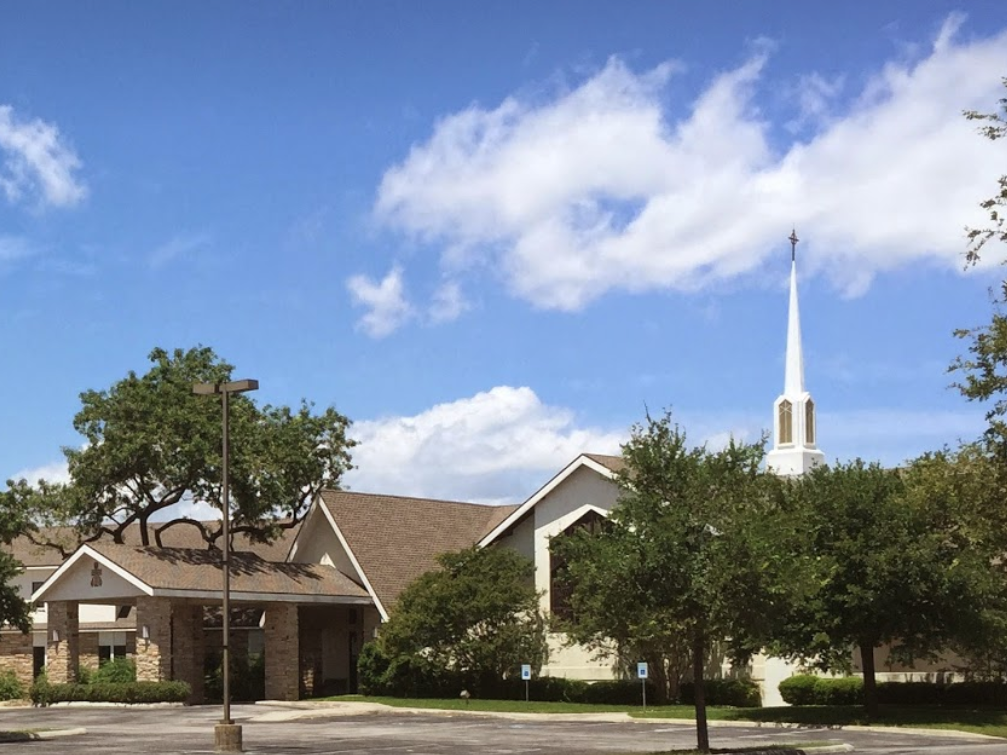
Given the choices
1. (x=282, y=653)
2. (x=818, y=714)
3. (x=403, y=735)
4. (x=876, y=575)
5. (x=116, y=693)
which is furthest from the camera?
(x=282, y=653)

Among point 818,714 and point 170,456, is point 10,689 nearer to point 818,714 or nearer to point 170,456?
point 170,456

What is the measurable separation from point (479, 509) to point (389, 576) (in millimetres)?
8544

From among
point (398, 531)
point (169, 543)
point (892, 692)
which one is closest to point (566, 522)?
point (398, 531)

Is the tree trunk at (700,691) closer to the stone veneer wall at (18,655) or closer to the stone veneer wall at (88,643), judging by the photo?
the stone veneer wall at (18,655)

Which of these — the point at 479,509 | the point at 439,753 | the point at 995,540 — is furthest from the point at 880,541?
the point at 479,509

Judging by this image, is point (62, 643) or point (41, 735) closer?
point (41, 735)

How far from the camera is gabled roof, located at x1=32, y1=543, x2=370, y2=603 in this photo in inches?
1950

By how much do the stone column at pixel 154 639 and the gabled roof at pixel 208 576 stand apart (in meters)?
0.78

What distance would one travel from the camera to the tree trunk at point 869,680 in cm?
3916

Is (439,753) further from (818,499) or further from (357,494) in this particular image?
(357,494)

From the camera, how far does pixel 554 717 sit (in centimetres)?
4225

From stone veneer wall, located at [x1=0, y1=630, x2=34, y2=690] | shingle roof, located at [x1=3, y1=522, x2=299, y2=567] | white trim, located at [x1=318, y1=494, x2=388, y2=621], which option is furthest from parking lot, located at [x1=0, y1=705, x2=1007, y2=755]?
shingle roof, located at [x1=3, y1=522, x2=299, y2=567]

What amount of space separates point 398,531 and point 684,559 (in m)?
31.5

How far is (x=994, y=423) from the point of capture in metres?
25.9
